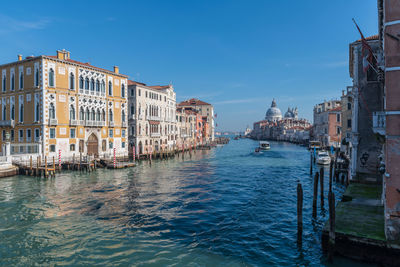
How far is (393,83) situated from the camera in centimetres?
755

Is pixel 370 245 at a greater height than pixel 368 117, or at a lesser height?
lesser

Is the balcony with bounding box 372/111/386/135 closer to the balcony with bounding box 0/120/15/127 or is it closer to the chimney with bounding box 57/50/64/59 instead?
the chimney with bounding box 57/50/64/59

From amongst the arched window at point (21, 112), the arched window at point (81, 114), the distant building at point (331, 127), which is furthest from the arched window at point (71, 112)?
the distant building at point (331, 127)

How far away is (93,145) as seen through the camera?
31.2m

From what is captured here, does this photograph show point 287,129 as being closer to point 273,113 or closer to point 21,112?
point 273,113

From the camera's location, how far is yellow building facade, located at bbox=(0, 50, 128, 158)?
86.7 ft

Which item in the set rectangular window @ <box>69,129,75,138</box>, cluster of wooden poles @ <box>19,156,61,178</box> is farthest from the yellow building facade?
cluster of wooden poles @ <box>19,156,61,178</box>

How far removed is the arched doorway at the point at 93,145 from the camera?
30750mm

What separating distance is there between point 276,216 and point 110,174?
55.8 ft

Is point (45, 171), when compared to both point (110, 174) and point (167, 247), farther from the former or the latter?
point (167, 247)

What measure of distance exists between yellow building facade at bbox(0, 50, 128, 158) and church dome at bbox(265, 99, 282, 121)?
167 m

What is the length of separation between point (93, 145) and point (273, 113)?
171820 millimetres

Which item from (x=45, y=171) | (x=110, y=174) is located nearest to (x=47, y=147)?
(x=45, y=171)

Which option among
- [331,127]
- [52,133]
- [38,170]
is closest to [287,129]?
[331,127]
